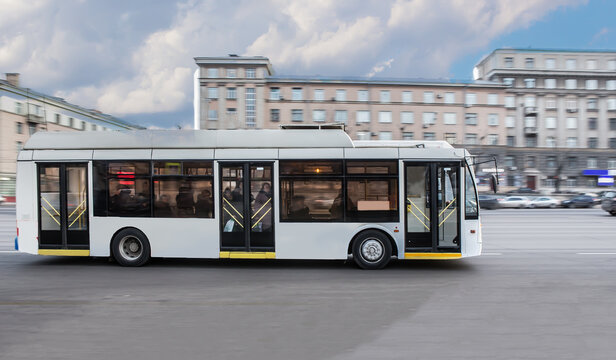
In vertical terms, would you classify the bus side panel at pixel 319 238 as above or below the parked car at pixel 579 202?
above

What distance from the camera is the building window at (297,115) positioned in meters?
60.5

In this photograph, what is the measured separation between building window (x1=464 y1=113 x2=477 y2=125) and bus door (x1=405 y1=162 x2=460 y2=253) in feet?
193

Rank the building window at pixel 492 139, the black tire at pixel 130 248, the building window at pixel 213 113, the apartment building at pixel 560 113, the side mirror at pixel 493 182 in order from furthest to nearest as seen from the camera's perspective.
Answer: the apartment building at pixel 560 113 → the building window at pixel 492 139 → the building window at pixel 213 113 → the black tire at pixel 130 248 → the side mirror at pixel 493 182

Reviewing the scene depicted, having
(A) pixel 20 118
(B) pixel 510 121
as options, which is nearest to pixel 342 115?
(B) pixel 510 121

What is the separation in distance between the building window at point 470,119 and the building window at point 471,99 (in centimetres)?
160

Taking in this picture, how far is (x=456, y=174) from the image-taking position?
8367 mm

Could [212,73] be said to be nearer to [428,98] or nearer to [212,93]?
[212,93]

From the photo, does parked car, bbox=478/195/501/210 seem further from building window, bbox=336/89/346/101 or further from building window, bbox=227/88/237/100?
building window, bbox=227/88/237/100

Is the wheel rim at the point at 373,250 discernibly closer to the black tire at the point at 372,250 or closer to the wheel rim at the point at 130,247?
the black tire at the point at 372,250

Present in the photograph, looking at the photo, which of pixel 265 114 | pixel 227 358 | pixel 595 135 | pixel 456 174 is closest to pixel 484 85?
pixel 595 135

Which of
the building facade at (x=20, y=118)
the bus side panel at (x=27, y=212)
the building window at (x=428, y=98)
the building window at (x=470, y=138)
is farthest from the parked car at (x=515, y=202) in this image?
the building facade at (x=20, y=118)

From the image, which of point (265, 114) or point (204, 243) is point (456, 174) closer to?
point (204, 243)

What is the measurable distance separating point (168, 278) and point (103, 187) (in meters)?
2.56

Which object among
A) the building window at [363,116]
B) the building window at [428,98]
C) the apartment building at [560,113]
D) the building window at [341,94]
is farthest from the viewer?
the apartment building at [560,113]
